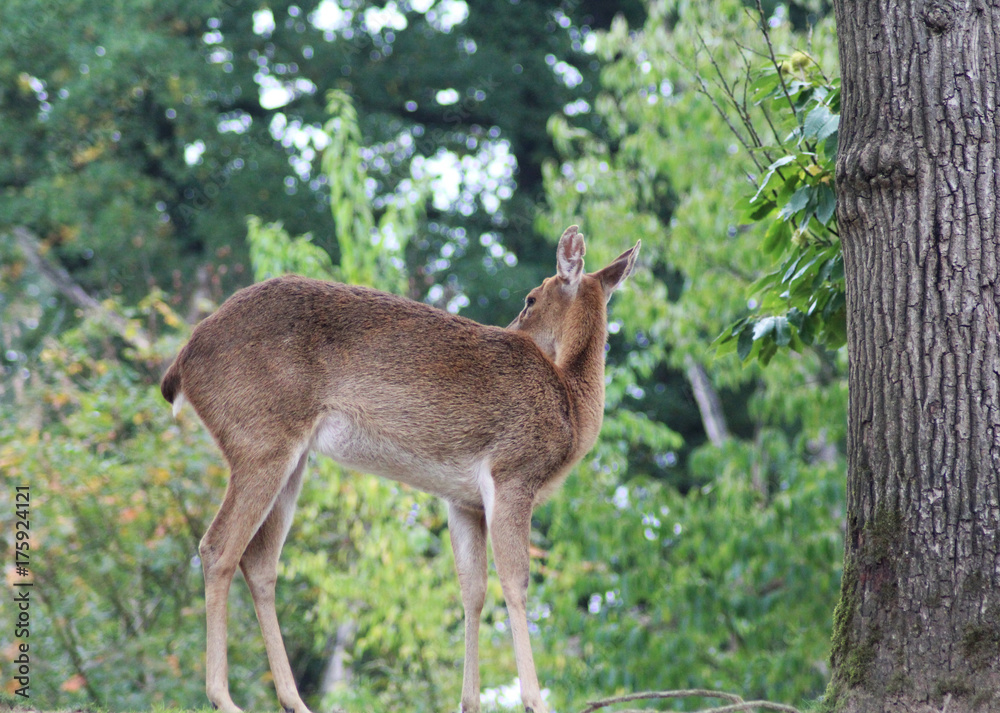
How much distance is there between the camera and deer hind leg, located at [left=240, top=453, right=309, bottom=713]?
491cm

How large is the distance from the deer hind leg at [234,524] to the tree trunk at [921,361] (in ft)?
7.68

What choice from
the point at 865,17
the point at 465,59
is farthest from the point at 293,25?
the point at 865,17

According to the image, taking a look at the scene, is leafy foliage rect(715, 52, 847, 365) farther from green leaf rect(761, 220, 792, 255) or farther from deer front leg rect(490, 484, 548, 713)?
deer front leg rect(490, 484, 548, 713)

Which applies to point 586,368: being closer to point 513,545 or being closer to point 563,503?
point 513,545

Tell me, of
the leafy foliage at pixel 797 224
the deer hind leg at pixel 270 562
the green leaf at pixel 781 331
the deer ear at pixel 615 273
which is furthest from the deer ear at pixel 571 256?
the deer hind leg at pixel 270 562

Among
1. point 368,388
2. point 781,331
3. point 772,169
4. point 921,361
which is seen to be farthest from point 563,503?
point 921,361

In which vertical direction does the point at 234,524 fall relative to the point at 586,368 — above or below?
below

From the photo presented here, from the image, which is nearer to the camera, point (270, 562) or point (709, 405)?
point (270, 562)

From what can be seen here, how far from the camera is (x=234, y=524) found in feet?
15.5

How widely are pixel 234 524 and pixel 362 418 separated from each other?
70 cm

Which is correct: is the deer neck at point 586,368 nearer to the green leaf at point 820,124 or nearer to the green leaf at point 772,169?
the green leaf at point 772,169

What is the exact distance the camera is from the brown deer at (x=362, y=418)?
473 centimetres

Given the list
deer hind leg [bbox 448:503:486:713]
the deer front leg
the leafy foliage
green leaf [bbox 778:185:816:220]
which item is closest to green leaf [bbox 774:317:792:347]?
the leafy foliage

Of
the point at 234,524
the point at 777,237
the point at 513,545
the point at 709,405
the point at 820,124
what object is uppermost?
the point at 709,405
